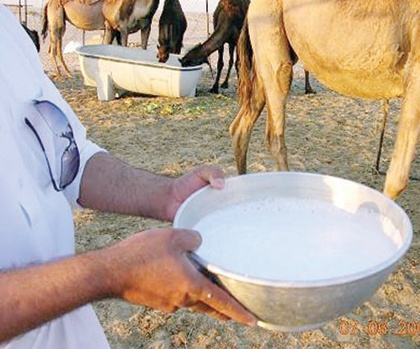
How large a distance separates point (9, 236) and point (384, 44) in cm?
Result: 280

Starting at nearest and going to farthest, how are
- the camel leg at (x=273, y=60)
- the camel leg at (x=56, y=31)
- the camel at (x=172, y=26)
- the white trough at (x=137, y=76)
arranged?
the camel leg at (x=273, y=60) < the white trough at (x=137, y=76) < the camel at (x=172, y=26) < the camel leg at (x=56, y=31)

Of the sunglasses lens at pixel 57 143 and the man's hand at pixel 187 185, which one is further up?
Result: the sunglasses lens at pixel 57 143

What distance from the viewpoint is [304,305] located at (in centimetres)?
104

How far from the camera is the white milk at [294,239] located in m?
1.16

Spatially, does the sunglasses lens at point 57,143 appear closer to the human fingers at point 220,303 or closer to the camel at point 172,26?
the human fingers at point 220,303

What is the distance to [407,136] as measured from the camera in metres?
3.22

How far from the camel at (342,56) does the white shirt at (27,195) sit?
7.66ft

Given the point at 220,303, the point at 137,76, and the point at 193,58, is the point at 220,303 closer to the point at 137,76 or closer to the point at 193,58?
the point at 137,76

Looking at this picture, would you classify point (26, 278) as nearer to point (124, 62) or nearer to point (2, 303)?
point (2, 303)

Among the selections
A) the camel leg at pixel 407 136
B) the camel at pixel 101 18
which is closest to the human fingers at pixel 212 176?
the camel leg at pixel 407 136

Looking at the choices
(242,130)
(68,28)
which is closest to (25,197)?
(242,130)

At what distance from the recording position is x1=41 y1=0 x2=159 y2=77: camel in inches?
380
